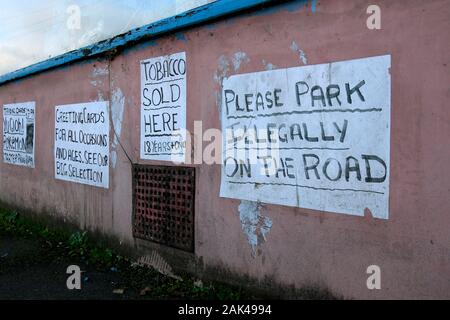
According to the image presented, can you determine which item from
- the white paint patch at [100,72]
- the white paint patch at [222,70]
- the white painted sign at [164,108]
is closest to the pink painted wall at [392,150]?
the white paint patch at [222,70]

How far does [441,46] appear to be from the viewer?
2.60m

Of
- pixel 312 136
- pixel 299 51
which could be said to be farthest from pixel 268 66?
pixel 312 136

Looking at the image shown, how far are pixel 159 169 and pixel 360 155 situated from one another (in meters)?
2.23

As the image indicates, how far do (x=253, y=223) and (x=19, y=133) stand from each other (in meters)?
5.42

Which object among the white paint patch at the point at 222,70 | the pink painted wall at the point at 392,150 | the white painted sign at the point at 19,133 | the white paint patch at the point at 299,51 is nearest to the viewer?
the pink painted wall at the point at 392,150

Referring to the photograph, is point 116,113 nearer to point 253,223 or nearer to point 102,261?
point 102,261

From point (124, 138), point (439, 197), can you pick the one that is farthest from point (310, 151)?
point (124, 138)

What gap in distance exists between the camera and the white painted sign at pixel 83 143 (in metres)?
5.45

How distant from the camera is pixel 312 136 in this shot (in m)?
3.27

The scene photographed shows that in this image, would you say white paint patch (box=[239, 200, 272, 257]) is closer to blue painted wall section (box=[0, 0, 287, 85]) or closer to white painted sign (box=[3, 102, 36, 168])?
blue painted wall section (box=[0, 0, 287, 85])

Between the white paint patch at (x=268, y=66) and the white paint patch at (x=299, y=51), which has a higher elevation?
the white paint patch at (x=299, y=51)

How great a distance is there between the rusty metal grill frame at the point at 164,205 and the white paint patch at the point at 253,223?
0.65 metres

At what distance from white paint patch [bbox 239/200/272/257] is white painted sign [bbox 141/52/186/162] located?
903 mm

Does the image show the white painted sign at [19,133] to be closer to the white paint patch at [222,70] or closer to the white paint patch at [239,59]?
the white paint patch at [222,70]
